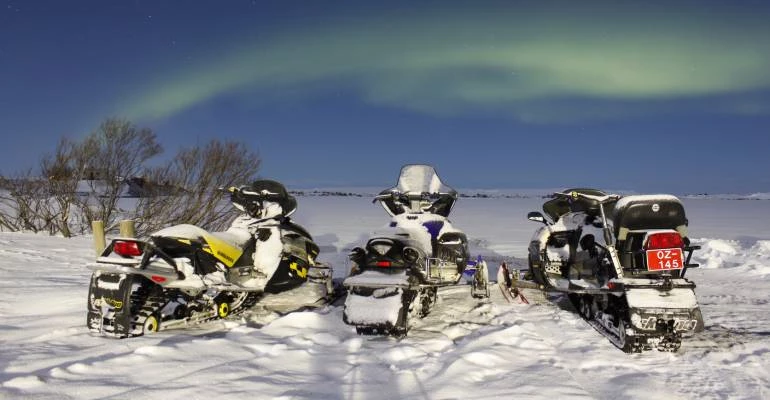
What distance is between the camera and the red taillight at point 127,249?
4.16 metres

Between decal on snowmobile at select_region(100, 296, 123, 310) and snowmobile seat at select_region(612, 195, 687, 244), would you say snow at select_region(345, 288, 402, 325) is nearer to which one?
decal on snowmobile at select_region(100, 296, 123, 310)

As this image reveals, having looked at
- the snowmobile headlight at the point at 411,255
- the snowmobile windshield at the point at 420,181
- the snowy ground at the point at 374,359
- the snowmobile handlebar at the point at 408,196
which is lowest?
the snowy ground at the point at 374,359

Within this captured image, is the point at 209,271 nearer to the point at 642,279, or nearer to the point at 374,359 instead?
the point at 374,359

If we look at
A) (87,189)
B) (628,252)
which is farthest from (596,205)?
(87,189)

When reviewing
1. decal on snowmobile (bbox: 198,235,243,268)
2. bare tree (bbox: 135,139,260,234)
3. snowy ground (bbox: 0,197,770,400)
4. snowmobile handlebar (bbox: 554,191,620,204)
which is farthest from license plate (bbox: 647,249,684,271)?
bare tree (bbox: 135,139,260,234)

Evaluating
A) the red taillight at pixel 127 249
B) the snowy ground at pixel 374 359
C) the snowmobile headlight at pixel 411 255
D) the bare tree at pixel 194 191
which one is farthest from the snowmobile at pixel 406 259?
the bare tree at pixel 194 191

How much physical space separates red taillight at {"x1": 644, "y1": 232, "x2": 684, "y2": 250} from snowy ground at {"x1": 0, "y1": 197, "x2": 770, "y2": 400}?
2.82 feet

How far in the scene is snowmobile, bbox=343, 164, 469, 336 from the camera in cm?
420

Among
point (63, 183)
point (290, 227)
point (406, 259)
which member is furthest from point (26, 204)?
point (406, 259)

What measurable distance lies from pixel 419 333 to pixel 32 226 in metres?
12.9

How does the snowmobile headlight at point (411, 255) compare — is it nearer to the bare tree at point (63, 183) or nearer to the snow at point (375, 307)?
the snow at point (375, 307)

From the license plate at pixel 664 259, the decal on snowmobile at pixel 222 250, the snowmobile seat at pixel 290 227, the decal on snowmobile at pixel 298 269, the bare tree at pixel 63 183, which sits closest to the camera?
the license plate at pixel 664 259

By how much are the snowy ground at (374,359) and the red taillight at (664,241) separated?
860 millimetres

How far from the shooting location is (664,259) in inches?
157
